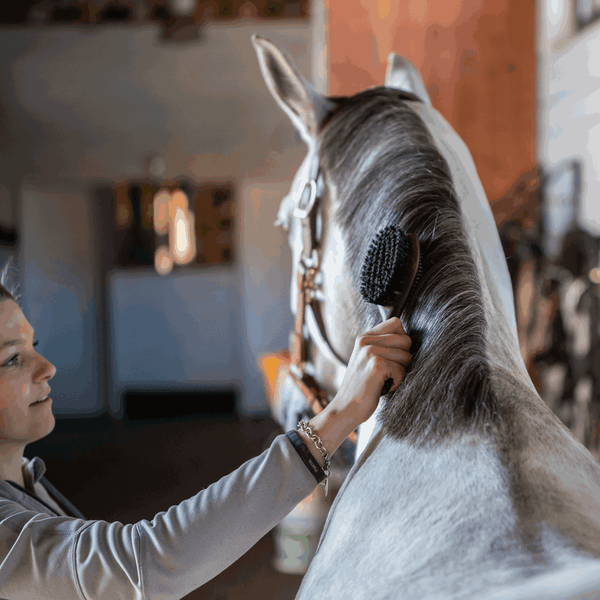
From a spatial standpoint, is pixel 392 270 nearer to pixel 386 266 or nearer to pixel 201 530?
pixel 386 266

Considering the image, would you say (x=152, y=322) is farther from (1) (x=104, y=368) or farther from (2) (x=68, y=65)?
(2) (x=68, y=65)

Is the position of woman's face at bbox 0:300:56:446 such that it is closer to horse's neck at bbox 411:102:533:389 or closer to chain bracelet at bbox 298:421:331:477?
chain bracelet at bbox 298:421:331:477

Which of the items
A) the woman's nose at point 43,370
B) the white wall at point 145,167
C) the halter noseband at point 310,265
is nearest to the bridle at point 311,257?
the halter noseband at point 310,265

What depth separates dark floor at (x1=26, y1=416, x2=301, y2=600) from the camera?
1688mm

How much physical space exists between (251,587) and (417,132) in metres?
1.73

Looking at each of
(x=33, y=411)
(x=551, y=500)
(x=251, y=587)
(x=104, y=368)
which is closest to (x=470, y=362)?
(x=551, y=500)

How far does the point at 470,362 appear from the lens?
0.29 metres

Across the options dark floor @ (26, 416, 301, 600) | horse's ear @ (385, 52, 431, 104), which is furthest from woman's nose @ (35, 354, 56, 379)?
dark floor @ (26, 416, 301, 600)

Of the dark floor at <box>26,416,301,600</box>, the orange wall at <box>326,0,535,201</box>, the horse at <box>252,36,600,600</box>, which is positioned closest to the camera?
the horse at <box>252,36,600,600</box>

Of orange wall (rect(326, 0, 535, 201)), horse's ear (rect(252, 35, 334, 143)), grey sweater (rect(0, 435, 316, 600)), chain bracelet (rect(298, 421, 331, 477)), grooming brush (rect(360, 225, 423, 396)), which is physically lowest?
grey sweater (rect(0, 435, 316, 600))

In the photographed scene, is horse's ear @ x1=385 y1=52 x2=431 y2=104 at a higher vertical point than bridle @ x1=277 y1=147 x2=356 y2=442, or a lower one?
higher

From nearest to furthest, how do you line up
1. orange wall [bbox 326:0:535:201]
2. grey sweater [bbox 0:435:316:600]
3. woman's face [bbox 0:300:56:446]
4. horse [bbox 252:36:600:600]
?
horse [bbox 252:36:600:600], grey sweater [bbox 0:435:316:600], woman's face [bbox 0:300:56:446], orange wall [bbox 326:0:535:201]

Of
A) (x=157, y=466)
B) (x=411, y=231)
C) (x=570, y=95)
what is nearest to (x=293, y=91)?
(x=411, y=231)

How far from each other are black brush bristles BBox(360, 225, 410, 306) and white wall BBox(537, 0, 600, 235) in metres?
1.09
